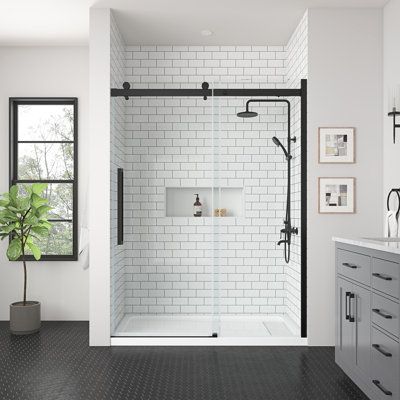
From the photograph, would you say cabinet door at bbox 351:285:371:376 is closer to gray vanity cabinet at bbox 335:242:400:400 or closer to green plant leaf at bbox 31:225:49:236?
gray vanity cabinet at bbox 335:242:400:400

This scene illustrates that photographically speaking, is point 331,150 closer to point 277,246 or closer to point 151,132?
point 277,246

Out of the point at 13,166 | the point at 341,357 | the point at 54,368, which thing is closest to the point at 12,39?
the point at 13,166

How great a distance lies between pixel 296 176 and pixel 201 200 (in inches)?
41.6

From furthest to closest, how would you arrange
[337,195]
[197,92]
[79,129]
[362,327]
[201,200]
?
[79,129], [201,200], [197,92], [337,195], [362,327]

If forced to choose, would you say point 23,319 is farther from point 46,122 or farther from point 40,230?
point 46,122

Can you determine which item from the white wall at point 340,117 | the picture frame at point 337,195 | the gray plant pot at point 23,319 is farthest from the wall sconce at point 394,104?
the gray plant pot at point 23,319

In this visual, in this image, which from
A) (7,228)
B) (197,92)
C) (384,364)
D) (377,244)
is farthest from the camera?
(7,228)

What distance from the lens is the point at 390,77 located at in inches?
189

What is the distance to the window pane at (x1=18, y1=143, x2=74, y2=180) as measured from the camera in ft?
20.4

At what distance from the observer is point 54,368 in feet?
14.2

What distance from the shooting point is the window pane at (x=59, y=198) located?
6.21 meters

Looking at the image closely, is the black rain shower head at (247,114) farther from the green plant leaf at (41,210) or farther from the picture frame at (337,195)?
the green plant leaf at (41,210)

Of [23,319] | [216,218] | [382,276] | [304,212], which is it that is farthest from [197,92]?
[23,319]

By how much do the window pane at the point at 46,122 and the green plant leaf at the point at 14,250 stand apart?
4.15 feet
